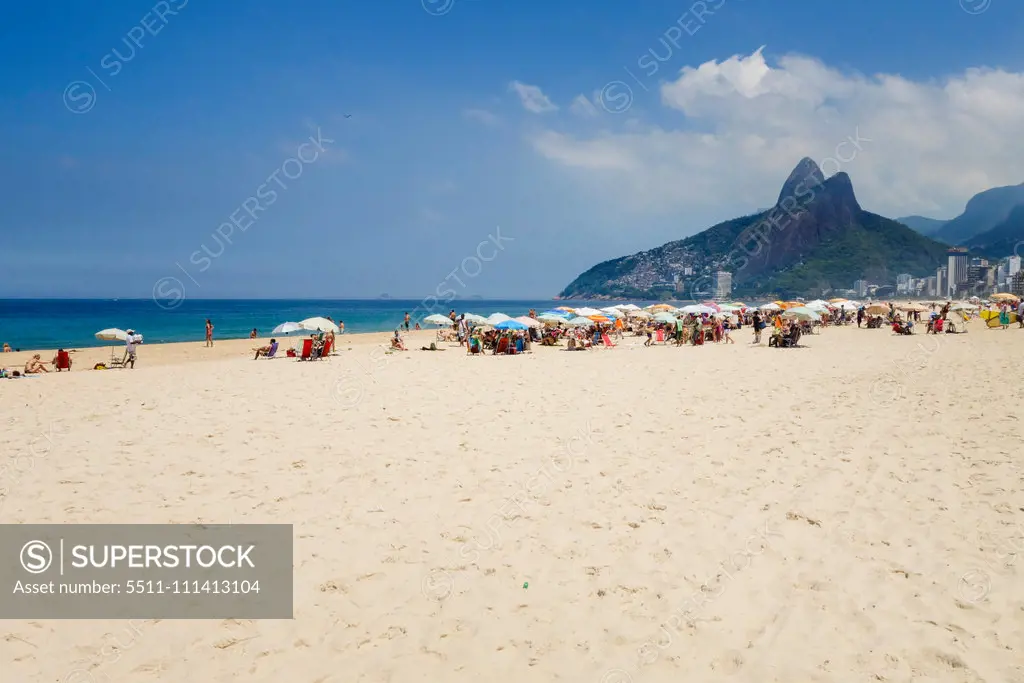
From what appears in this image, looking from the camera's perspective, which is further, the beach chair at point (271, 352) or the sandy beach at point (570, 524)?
the beach chair at point (271, 352)

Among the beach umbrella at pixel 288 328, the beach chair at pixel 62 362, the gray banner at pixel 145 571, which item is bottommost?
the gray banner at pixel 145 571

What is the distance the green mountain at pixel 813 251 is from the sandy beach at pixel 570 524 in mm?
163601

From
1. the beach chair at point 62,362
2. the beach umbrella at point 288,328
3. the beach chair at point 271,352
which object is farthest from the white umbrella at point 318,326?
the beach chair at point 62,362

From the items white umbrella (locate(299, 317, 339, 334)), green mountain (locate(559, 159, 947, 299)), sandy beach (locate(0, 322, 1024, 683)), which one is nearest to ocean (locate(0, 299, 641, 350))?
white umbrella (locate(299, 317, 339, 334))

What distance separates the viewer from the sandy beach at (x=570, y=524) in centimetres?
320

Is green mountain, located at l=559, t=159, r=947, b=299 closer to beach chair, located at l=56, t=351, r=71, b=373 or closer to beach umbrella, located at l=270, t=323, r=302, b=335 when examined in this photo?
beach umbrella, located at l=270, t=323, r=302, b=335

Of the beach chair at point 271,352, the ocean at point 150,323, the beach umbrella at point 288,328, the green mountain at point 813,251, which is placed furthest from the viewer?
the green mountain at point 813,251

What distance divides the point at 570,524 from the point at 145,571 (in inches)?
134

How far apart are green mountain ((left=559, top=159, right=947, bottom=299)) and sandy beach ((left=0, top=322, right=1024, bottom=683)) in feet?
537

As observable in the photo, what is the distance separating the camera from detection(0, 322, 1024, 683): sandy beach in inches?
126

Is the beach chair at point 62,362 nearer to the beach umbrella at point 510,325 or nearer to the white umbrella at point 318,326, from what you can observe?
the white umbrella at point 318,326

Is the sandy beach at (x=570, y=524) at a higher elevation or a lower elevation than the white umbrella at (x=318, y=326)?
lower

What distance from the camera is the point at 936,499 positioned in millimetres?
5172

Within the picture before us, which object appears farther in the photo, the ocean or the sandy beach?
the ocean
